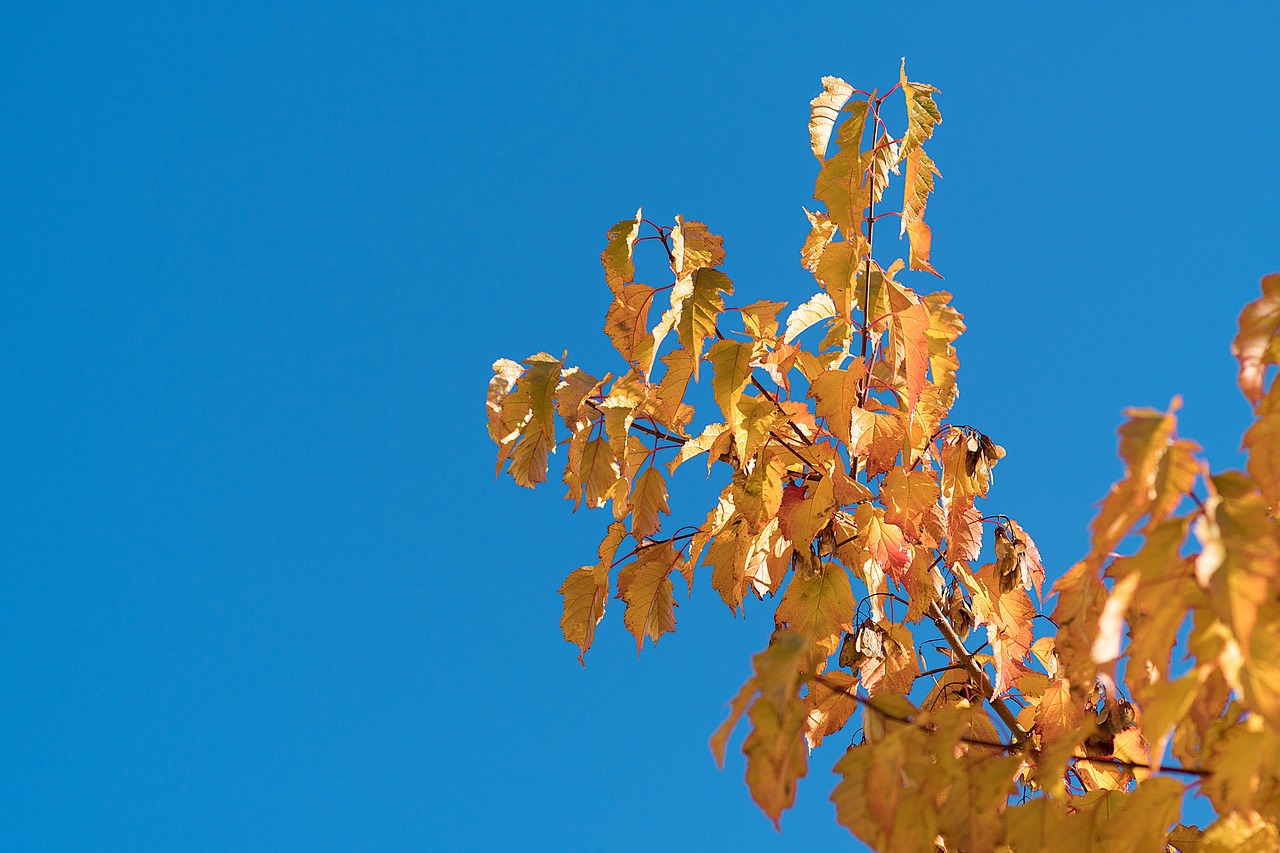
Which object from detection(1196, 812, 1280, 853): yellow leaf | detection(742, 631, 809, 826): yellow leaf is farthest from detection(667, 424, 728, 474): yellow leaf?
detection(1196, 812, 1280, 853): yellow leaf

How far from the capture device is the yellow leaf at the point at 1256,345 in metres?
1.06

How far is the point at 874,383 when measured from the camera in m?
1.68

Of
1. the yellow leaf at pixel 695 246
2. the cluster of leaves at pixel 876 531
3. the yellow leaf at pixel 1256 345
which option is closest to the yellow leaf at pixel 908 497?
the cluster of leaves at pixel 876 531

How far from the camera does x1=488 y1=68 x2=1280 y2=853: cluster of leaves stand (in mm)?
1097

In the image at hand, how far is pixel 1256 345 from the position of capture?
41.8 inches

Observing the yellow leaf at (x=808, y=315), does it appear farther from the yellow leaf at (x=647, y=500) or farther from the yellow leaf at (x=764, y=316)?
the yellow leaf at (x=647, y=500)

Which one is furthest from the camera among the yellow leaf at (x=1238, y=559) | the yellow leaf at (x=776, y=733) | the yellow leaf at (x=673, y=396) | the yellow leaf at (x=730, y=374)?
the yellow leaf at (x=673, y=396)

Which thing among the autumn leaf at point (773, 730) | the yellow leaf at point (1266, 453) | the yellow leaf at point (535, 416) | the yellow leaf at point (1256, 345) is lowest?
the autumn leaf at point (773, 730)

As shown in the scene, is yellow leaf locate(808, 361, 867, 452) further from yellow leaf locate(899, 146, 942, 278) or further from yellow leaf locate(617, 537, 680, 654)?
yellow leaf locate(617, 537, 680, 654)

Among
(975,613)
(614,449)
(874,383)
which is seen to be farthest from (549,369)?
(975,613)

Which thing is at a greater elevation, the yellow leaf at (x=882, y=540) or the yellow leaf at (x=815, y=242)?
the yellow leaf at (x=815, y=242)

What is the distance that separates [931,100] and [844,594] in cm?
75

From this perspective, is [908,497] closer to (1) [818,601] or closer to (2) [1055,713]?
(1) [818,601]

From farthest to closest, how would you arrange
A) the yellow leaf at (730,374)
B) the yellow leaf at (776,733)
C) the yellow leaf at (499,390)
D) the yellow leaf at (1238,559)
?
the yellow leaf at (499,390) → the yellow leaf at (730,374) → the yellow leaf at (776,733) → the yellow leaf at (1238,559)
